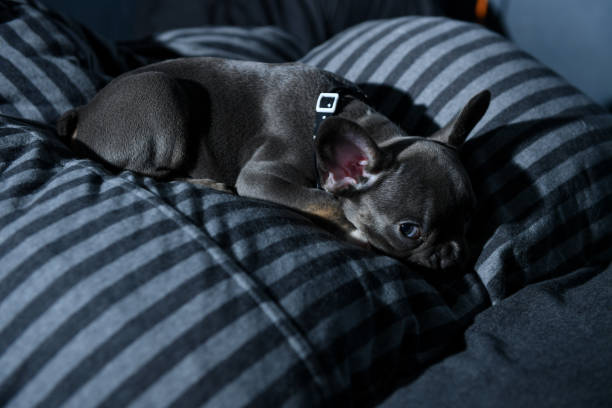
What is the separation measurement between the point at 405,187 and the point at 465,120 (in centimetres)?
40

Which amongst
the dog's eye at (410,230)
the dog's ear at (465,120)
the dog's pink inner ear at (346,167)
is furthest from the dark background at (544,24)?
the dog's eye at (410,230)

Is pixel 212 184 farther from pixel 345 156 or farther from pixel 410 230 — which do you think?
pixel 410 230

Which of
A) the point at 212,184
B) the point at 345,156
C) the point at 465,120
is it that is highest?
the point at 465,120

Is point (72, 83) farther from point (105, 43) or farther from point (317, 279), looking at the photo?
point (317, 279)

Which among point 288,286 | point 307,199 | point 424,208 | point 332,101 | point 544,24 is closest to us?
point 288,286

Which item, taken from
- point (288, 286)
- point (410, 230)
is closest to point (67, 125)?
point (288, 286)

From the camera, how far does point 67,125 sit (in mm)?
2205

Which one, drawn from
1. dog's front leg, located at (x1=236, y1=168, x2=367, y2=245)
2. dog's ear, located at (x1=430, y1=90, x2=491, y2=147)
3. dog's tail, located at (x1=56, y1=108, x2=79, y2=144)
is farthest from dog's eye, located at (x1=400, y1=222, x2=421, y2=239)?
dog's tail, located at (x1=56, y1=108, x2=79, y2=144)

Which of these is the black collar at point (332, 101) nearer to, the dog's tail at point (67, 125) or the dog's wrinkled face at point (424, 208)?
the dog's wrinkled face at point (424, 208)

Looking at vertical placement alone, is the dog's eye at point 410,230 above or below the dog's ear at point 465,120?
below

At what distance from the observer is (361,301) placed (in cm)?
145

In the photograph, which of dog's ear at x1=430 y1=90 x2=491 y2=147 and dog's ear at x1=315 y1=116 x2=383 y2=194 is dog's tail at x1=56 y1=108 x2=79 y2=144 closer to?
dog's ear at x1=315 y1=116 x2=383 y2=194

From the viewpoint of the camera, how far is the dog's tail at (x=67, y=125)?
2201 mm

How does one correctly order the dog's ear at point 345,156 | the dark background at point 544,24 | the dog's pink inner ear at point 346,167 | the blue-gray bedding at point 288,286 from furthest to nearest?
1. the dark background at point 544,24
2. the dog's pink inner ear at point 346,167
3. the dog's ear at point 345,156
4. the blue-gray bedding at point 288,286
